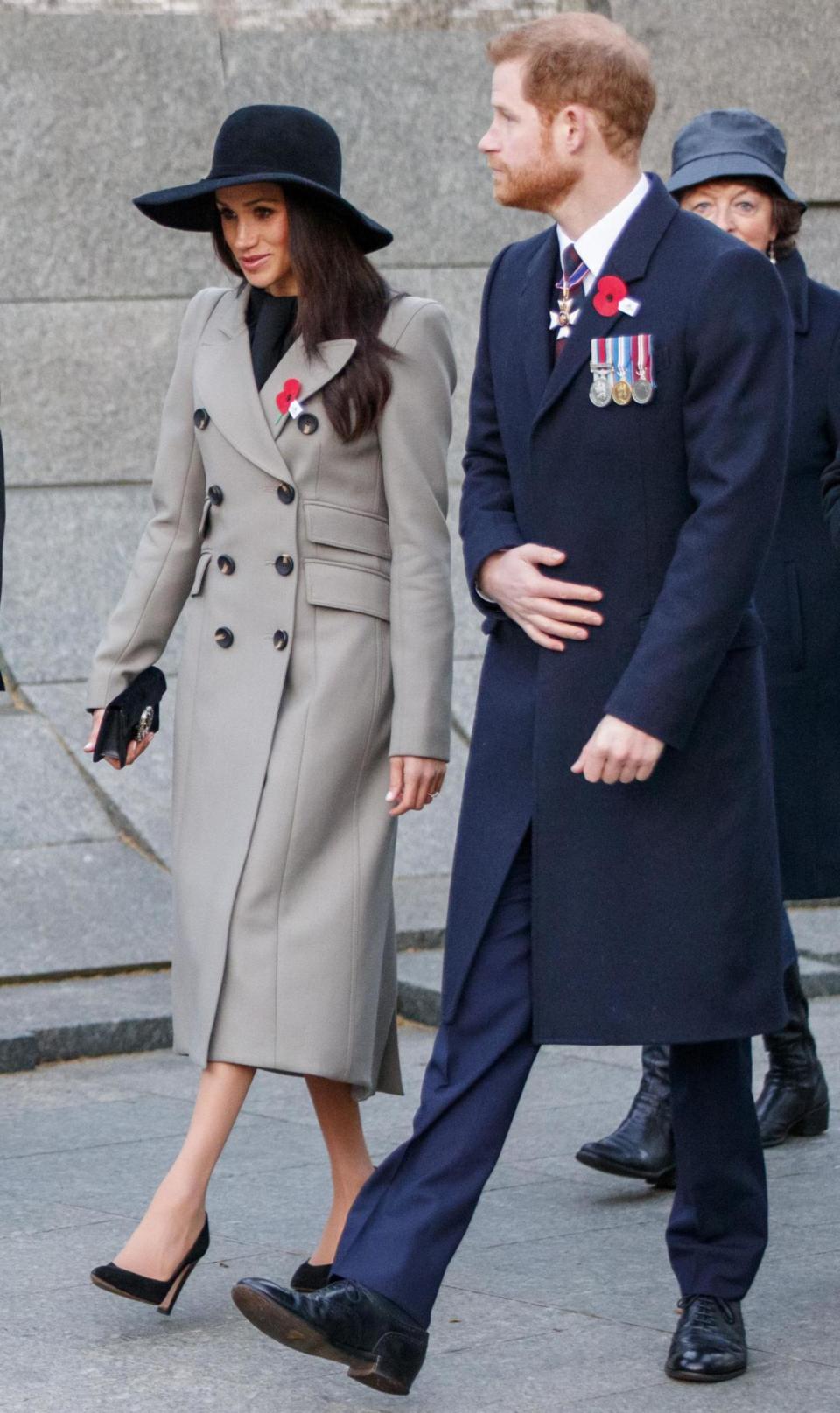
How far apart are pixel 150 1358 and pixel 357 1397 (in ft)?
1.19

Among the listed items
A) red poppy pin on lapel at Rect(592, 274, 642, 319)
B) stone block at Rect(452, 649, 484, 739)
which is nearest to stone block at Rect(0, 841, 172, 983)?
stone block at Rect(452, 649, 484, 739)

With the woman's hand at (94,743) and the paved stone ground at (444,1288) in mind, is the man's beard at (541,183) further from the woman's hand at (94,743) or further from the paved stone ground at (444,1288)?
the paved stone ground at (444,1288)

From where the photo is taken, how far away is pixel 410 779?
386 cm

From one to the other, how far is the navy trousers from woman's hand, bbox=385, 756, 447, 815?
472 mm

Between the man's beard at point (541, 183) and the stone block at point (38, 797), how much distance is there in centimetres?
404

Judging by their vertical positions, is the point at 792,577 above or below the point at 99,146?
below

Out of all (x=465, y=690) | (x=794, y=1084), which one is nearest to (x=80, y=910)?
(x=465, y=690)

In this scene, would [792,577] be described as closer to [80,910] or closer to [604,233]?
[604,233]

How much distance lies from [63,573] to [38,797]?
124 centimetres

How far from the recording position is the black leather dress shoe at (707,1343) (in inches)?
135

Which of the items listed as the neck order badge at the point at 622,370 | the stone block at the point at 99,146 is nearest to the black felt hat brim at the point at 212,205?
the neck order badge at the point at 622,370

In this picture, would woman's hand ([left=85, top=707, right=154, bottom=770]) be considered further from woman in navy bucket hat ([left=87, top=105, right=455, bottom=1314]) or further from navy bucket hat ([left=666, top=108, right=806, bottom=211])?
navy bucket hat ([left=666, top=108, right=806, bottom=211])

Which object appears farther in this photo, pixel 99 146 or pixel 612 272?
pixel 99 146

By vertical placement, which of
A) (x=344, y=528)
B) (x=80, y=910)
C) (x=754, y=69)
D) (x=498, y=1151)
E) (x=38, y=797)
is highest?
(x=754, y=69)
